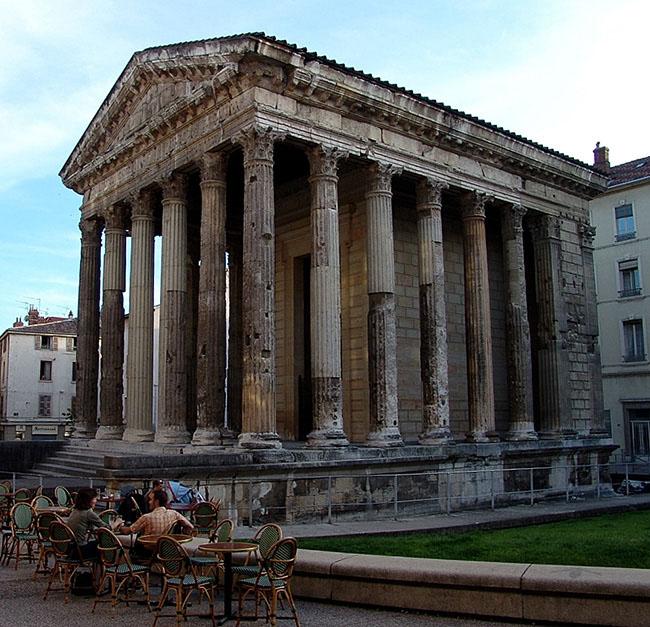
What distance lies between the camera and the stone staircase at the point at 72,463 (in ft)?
56.4

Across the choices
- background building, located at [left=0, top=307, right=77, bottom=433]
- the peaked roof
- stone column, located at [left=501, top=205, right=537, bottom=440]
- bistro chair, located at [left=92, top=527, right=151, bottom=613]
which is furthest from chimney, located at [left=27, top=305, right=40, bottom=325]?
bistro chair, located at [left=92, top=527, right=151, bottom=613]

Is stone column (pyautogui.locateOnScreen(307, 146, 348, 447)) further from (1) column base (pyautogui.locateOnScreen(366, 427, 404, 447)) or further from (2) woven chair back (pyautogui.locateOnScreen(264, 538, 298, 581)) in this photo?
(2) woven chair back (pyautogui.locateOnScreen(264, 538, 298, 581))

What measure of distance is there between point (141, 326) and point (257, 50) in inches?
305

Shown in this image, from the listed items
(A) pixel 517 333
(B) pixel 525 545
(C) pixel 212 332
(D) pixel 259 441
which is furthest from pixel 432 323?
(B) pixel 525 545

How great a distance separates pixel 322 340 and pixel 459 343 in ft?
25.5

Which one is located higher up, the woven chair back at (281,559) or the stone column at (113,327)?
the stone column at (113,327)

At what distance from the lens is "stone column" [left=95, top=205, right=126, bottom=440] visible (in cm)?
2070

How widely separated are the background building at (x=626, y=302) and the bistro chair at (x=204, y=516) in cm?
2610

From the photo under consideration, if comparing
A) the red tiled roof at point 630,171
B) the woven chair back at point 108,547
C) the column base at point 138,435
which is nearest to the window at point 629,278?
the red tiled roof at point 630,171

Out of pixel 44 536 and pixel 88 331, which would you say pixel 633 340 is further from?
pixel 44 536

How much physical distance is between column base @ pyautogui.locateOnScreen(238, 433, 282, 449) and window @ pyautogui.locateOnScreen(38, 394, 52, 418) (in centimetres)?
3846

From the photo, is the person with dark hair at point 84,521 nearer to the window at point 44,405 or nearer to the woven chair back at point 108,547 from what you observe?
the woven chair back at point 108,547

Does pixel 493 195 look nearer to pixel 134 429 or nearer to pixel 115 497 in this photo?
pixel 134 429

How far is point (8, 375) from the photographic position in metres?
48.6
